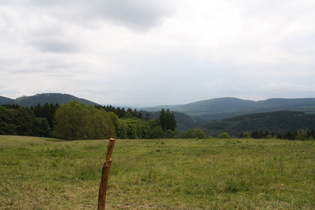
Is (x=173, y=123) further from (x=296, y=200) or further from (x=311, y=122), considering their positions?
(x=311, y=122)

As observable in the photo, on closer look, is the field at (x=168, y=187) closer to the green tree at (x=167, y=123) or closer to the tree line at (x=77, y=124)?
the tree line at (x=77, y=124)

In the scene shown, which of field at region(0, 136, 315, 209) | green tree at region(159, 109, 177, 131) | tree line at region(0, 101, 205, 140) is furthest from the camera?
green tree at region(159, 109, 177, 131)

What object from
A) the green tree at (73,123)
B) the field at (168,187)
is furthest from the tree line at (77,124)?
the field at (168,187)

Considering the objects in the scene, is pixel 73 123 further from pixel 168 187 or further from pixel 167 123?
pixel 168 187

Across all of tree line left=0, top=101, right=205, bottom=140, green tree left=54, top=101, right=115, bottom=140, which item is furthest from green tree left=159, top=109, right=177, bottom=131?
green tree left=54, top=101, right=115, bottom=140

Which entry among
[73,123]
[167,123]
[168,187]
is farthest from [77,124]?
[168,187]

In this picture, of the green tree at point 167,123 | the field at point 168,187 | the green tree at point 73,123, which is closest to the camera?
the field at point 168,187

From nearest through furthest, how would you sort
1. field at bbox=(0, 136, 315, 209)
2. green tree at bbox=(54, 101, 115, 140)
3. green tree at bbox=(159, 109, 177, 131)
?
field at bbox=(0, 136, 315, 209) < green tree at bbox=(54, 101, 115, 140) < green tree at bbox=(159, 109, 177, 131)

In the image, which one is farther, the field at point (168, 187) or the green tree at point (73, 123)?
the green tree at point (73, 123)

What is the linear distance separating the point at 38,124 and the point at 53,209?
235 feet

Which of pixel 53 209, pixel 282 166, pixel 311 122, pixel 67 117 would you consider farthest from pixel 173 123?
pixel 311 122

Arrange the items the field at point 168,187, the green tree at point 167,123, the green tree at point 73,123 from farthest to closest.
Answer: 1. the green tree at point 167,123
2. the green tree at point 73,123
3. the field at point 168,187

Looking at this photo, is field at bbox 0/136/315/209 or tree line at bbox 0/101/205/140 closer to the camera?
field at bbox 0/136/315/209

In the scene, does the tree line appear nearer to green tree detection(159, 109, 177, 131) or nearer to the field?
green tree detection(159, 109, 177, 131)
